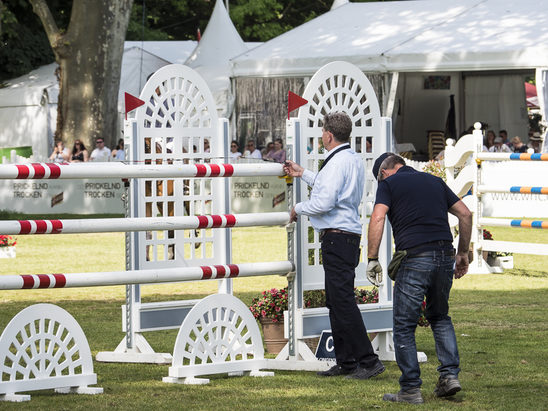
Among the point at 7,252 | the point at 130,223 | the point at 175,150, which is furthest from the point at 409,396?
the point at 7,252

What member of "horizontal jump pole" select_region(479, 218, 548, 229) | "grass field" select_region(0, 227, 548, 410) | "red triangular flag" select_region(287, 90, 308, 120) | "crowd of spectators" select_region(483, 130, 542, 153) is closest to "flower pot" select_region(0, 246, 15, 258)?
"grass field" select_region(0, 227, 548, 410)

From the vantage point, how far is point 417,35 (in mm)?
28031

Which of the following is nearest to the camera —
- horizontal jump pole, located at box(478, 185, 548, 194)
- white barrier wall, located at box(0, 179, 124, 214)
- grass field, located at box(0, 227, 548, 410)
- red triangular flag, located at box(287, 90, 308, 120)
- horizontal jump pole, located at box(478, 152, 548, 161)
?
grass field, located at box(0, 227, 548, 410)

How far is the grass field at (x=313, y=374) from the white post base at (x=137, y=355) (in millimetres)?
92

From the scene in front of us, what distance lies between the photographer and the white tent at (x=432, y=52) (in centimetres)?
2652

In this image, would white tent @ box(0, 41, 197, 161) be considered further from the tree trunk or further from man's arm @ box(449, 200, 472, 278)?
man's arm @ box(449, 200, 472, 278)

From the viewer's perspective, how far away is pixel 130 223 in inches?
327

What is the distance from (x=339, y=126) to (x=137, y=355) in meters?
2.44

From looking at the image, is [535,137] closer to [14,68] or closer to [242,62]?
[242,62]

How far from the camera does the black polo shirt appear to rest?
776 cm

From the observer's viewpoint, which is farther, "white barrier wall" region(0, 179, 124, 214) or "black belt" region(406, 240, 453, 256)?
"white barrier wall" region(0, 179, 124, 214)

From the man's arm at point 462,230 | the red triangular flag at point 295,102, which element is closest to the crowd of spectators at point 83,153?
the red triangular flag at point 295,102

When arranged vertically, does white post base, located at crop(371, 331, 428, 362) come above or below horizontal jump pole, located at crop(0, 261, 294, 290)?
below

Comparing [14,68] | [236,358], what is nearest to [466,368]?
[236,358]
